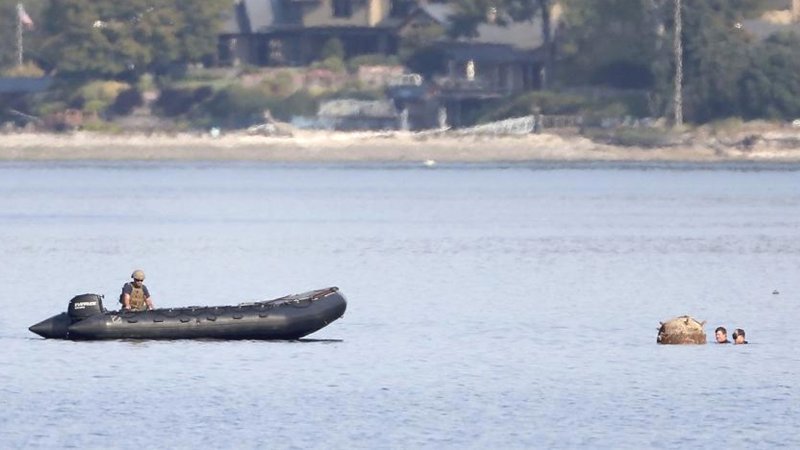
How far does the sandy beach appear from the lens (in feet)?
460

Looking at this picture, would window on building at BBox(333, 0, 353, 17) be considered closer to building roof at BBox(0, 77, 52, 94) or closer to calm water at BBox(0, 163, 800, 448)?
building roof at BBox(0, 77, 52, 94)

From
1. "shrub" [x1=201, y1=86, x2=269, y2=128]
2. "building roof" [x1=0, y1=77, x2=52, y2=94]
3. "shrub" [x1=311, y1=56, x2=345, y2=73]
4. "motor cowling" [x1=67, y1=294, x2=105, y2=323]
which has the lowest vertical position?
"motor cowling" [x1=67, y1=294, x2=105, y2=323]

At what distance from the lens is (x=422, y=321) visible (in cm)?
5169

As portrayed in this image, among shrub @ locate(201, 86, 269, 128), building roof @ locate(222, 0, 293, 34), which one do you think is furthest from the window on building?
shrub @ locate(201, 86, 269, 128)

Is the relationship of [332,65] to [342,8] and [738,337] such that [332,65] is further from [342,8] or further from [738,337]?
[738,337]

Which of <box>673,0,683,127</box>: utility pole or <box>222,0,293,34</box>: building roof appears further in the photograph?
<box>222,0,293,34</box>: building roof

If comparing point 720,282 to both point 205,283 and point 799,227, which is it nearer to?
point 205,283

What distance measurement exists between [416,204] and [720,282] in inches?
1825

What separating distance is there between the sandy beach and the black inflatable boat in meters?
96.4

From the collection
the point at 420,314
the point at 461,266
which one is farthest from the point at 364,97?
the point at 420,314

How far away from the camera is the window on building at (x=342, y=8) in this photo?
156m

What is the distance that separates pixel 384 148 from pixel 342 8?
51.4ft

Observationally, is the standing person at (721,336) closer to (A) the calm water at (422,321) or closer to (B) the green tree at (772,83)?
(A) the calm water at (422,321)

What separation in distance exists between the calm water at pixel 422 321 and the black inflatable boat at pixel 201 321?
483 millimetres
